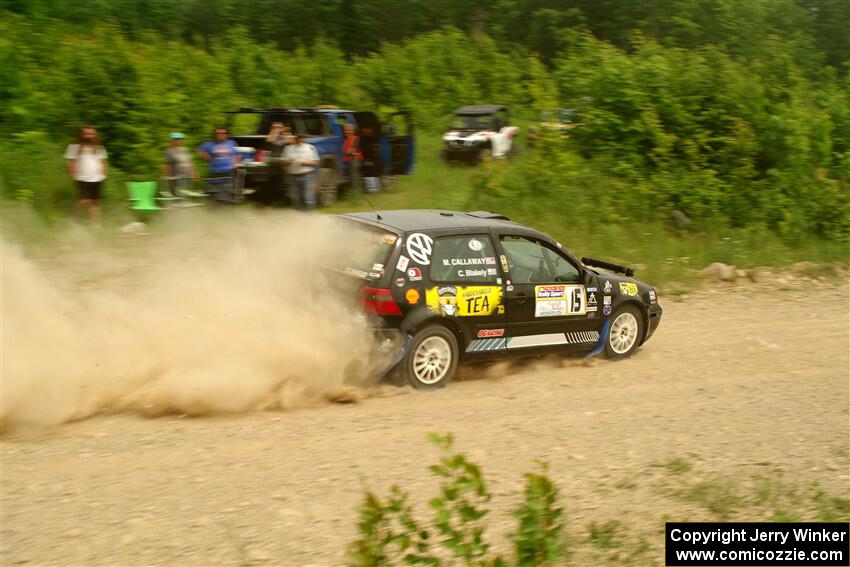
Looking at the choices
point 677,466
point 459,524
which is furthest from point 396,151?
point 459,524

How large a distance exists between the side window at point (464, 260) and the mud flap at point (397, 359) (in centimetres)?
68

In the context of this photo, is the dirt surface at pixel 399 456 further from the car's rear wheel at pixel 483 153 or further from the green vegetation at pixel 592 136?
the car's rear wheel at pixel 483 153

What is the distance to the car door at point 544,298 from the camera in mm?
9305

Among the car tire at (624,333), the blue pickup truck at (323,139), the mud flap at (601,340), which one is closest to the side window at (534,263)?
the mud flap at (601,340)

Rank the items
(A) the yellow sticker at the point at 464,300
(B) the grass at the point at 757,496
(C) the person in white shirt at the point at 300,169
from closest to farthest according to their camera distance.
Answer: (B) the grass at the point at 757,496 → (A) the yellow sticker at the point at 464,300 → (C) the person in white shirt at the point at 300,169

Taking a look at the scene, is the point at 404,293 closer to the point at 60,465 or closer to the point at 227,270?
the point at 227,270

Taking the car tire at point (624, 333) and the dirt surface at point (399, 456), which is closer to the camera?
the dirt surface at point (399, 456)

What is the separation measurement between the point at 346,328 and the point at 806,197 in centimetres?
1477

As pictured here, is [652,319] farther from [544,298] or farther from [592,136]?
[592,136]

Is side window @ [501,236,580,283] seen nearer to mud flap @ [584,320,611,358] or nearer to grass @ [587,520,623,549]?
mud flap @ [584,320,611,358]

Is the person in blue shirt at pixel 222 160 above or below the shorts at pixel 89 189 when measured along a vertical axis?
above

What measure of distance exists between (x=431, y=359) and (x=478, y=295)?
0.83m

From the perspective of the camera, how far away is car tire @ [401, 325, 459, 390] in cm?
848

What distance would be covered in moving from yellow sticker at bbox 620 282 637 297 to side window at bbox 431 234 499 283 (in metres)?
1.86
